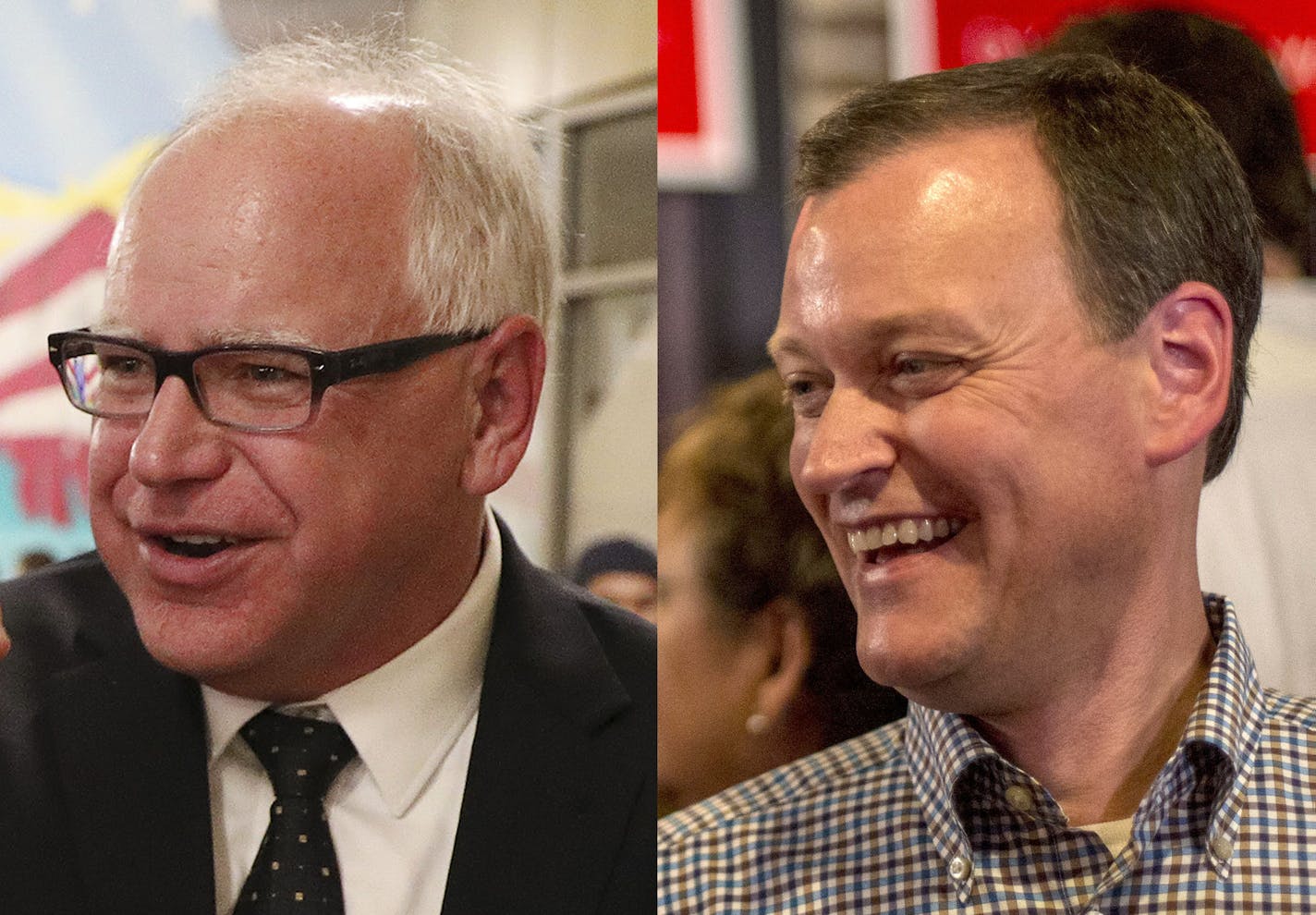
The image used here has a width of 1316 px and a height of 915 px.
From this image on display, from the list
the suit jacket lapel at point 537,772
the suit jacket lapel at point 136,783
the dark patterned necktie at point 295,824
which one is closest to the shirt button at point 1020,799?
the suit jacket lapel at point 537,772

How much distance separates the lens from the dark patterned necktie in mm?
1542

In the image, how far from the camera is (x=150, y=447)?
57.3 inches

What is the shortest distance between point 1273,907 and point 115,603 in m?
1.28

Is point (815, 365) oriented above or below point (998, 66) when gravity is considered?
below

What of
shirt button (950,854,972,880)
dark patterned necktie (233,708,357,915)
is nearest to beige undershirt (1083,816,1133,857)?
shirt button (950,854,972,880)

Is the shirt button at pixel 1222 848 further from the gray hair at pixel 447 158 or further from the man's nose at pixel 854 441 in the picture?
the gray hair at pixel 447 158

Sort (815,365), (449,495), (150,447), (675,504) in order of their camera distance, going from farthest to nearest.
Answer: (675,504) → (815,365) → (449,495) → (150,447)

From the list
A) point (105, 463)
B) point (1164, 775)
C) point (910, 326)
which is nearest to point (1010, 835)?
point (1164, 775)

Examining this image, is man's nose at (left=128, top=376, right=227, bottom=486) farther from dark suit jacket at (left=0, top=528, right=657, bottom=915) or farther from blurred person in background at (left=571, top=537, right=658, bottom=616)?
blurred person in background at (left=571, top=537, right=658, bottom=616)

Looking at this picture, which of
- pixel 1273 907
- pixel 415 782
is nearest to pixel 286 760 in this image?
pixel 415 782

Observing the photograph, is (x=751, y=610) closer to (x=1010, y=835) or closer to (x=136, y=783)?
(x=1010, y=835)

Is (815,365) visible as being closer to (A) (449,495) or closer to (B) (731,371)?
(B) (731,371)

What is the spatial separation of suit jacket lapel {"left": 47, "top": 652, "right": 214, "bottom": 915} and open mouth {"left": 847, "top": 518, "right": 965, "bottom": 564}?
751mm

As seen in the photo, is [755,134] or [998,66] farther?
[755,134]
